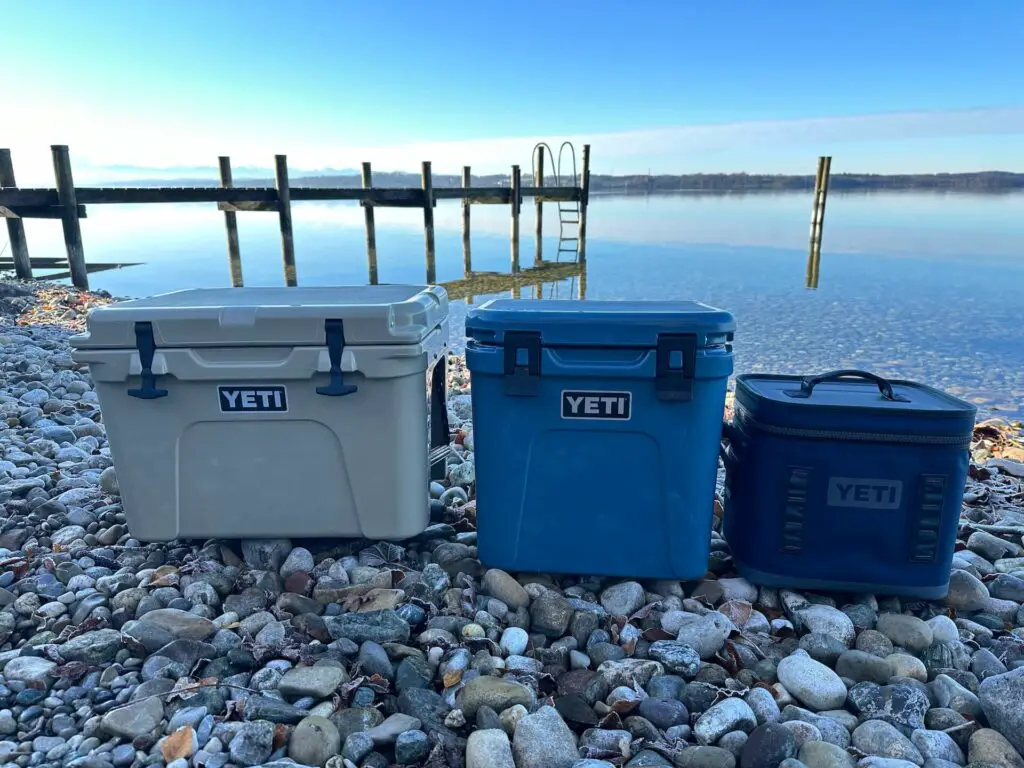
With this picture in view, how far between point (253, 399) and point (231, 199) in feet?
36.5

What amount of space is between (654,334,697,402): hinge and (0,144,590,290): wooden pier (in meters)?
10.5

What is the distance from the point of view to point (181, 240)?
3166 cm

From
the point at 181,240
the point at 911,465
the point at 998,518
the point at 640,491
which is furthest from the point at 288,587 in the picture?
the point at 181,240

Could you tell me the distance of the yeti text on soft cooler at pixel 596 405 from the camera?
217cm

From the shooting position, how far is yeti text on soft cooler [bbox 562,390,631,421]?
7.13 ft

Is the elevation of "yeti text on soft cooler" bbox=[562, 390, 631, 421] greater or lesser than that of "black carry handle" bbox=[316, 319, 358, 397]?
lesser

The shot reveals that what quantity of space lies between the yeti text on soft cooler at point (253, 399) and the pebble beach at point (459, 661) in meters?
0.56

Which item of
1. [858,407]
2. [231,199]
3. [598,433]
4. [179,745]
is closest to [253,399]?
[179,745]

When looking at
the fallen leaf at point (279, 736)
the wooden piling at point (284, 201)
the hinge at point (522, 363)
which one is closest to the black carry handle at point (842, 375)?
the hinge at point (522, 363)

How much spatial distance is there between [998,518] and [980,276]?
16554 millimetres

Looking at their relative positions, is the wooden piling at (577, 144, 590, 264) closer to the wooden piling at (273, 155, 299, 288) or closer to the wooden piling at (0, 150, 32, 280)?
the wooden piling at (273, 155, 299, 288)

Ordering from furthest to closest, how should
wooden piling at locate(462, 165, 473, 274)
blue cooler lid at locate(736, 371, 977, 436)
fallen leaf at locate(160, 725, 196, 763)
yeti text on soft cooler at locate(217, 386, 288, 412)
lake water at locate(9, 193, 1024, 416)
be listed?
wooden piling at locate(462, 165, 473, 274)
lake water at locate(9, 193, 1024, 416)
yeti text on soft cooler at locate(217, 386, 288, 412)
blue cooler lid at locate(736, 371, 977, 436)
fallen leaf at locate(160, 725, 196, 763)

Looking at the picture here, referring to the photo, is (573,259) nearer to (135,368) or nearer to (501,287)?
(501,287)

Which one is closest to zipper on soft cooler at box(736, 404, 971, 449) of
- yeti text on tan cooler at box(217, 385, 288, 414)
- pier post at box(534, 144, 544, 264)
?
yeti text on tan cooler at box(217, 385, 288, 414)
